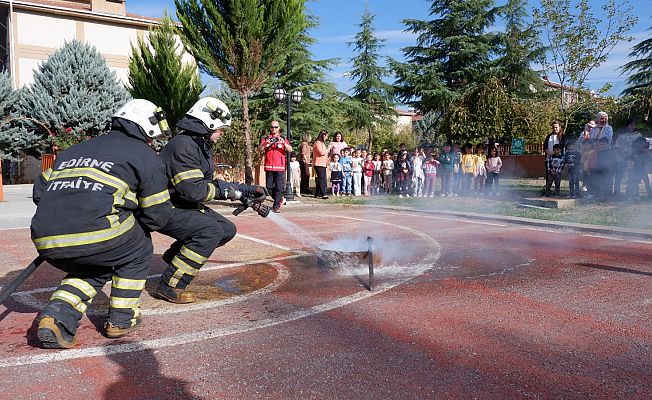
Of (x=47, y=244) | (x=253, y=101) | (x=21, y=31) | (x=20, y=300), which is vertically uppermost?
(x=21, y=31)

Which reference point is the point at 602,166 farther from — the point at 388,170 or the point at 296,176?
the point at 296,176

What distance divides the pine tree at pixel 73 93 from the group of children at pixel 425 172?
1398cm

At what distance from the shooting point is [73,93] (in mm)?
24797

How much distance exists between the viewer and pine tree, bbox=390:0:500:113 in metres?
30.9

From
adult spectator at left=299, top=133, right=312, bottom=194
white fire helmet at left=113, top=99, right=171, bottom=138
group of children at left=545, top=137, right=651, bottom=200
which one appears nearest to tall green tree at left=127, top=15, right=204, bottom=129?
adult spectator at left=299, top=133, right=312, bottom=194

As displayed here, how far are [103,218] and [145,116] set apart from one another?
0.86 m

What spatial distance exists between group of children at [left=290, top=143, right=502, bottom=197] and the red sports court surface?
325 inches

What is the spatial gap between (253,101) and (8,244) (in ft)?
63.3

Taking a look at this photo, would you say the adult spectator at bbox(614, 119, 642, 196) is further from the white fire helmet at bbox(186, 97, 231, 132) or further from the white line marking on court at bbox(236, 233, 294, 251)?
the white fire helmet at bbox(186, 97, 231, 132)

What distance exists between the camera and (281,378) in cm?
309

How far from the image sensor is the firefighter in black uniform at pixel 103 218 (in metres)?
3.49

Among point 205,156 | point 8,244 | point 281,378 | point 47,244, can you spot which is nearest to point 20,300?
point 47,244

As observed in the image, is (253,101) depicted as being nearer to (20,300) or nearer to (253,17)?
(253,17)

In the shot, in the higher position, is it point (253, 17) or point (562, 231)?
point (253, 17)
